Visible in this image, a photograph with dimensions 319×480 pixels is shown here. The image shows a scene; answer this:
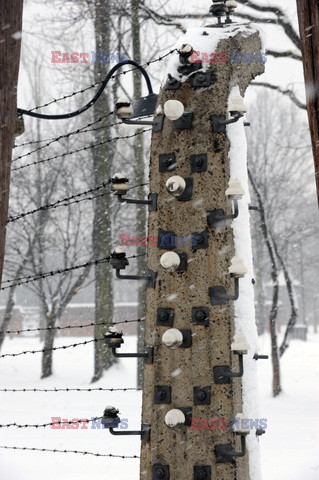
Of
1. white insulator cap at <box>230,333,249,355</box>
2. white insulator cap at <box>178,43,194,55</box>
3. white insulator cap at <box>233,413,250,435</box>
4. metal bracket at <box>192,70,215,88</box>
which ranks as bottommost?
white insulator cap at <box>233,413,250,435</box>

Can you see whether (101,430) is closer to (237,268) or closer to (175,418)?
(175,418)

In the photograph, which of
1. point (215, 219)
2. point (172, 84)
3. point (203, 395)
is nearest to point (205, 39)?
point (172, 84)

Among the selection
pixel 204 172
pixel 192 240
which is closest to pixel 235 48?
pixel 204 172

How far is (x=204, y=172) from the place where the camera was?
431cm

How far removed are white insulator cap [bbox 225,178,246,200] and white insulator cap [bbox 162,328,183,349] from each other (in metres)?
0.90

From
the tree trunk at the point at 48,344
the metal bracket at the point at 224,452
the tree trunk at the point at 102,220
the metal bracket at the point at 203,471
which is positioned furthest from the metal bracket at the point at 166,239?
the tree trunk at the point at 48,344

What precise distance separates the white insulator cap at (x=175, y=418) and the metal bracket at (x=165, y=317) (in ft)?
1.76

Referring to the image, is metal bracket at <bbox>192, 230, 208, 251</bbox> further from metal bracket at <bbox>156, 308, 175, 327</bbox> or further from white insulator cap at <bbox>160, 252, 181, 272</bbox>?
metal bracket at <bbox>156, 308, 175, 327</bbox>

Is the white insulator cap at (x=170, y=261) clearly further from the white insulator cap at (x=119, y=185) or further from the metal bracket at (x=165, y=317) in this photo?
the white insulator cap at (x=119, y=185)

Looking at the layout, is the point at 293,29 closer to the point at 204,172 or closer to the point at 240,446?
the point at 204,172

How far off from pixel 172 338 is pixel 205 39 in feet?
6.59

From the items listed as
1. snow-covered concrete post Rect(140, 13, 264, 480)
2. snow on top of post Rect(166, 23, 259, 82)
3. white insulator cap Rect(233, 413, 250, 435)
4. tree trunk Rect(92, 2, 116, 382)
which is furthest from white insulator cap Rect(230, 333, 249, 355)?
tree trunk Rect(92, 2, 116, 382)

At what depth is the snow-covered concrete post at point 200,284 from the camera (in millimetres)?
4180

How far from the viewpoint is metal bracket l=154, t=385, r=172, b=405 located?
427cm
